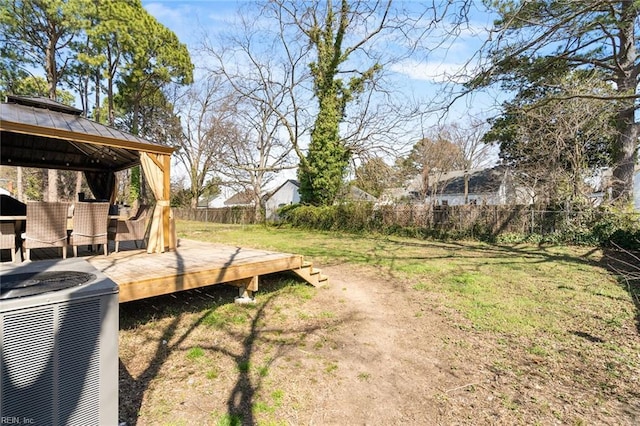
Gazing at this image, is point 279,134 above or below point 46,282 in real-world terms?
above

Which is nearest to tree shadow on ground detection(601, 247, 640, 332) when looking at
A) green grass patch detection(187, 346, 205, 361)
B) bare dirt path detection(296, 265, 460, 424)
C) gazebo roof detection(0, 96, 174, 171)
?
bare dirt path detection(296, 265, 460, 424)

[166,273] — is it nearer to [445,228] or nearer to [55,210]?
[55,210]

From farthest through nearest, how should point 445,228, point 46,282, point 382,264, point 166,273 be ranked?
point 445,228, point 382,264, point 166,273, point 46,282

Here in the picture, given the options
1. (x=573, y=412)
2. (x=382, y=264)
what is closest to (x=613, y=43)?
(x=382, y=264)

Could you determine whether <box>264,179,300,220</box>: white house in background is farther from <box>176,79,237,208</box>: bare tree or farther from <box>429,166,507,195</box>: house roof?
<box>429,166,507,195</box>: house roof

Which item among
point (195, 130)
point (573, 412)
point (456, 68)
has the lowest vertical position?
point (573, 412)

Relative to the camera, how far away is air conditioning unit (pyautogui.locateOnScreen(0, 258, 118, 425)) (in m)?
1.37

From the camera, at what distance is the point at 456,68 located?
429 cm

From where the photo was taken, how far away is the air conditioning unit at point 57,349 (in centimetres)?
137

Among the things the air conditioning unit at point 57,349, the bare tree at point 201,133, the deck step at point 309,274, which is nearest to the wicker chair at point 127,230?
the deck step at point 309,274

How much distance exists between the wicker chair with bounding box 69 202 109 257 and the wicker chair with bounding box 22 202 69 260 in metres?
0.12

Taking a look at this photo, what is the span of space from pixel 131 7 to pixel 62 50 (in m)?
3.95

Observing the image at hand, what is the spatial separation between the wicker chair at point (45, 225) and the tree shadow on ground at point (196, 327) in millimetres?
1464

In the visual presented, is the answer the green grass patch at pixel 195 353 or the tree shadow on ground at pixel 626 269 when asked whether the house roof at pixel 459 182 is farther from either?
the green grass patch at pixel 195 353
